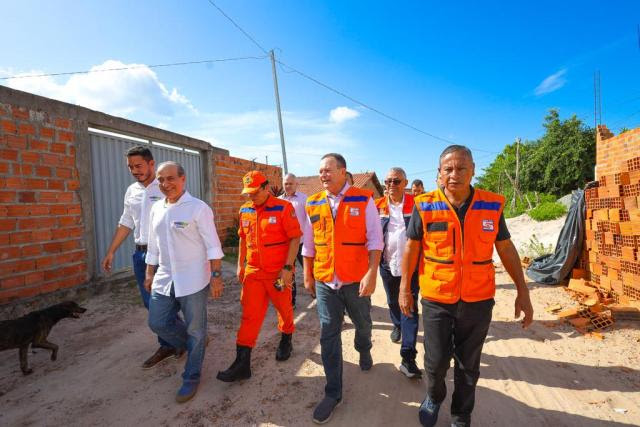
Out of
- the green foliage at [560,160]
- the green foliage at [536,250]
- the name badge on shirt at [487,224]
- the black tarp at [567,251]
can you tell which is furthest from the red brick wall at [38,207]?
the green foliage at [560,160]

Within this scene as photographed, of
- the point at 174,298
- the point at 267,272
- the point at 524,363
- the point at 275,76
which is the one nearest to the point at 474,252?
the point at 267,272

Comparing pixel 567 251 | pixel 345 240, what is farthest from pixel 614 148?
pixel 345 240

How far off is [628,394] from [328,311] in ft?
8.79

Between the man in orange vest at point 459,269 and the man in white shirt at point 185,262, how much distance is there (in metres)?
1.69

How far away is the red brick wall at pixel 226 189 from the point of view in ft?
27.5

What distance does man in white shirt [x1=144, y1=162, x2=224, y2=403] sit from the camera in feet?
8.75

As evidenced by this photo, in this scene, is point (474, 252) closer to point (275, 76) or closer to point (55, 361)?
point (55, 361)

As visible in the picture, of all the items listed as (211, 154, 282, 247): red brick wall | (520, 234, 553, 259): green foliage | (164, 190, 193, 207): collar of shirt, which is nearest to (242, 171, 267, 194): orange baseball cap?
(164, 190, 193, 207): collar of shirt

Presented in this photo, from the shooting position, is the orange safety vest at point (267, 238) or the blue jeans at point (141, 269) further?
the blue jeans at point (141, 269)

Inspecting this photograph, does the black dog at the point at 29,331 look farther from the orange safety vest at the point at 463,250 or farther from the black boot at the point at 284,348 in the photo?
the orange safety vest at the point at 463,250

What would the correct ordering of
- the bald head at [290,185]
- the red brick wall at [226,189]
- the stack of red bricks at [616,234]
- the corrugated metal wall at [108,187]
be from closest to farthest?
1. the stack of red bricks at [616,234]
2. the bald head at [290,185]
3. the corrugated metal wall at [108,187]
4. the red brick wall at [226,189]

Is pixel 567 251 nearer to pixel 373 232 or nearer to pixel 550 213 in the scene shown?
pixel 373 232

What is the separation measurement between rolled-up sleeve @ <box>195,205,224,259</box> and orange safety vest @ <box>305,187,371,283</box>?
0.89 meters

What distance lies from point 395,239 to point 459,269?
135cm
